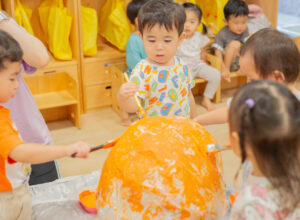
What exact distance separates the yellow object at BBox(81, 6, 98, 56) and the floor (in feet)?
1.78

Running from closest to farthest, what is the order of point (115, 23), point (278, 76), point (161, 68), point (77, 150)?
point (77, 150)
point (278, 76)
point (161, 68)
point (115, 23)

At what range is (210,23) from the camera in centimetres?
427

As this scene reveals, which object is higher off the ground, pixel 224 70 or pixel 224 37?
pixel 224 37

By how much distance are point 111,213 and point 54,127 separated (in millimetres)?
2066

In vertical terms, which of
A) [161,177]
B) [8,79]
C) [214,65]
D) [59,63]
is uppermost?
[8,79]

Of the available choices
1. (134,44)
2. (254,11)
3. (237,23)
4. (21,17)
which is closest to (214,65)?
(237,23)

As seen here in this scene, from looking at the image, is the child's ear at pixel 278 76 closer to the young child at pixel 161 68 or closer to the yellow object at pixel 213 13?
the young child at pixel 161 68

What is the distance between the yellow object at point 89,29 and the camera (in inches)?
146

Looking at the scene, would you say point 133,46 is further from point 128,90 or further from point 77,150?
point 77,150

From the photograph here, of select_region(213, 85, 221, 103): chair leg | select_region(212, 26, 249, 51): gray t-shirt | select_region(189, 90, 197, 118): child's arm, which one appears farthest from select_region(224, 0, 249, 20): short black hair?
select_region(189, 90, 197, 118): child's arm

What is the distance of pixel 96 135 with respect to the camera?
3457 mm

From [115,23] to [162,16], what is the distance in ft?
5.73

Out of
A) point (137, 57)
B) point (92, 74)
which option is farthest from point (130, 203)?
point (92, 74)

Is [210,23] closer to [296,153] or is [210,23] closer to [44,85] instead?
[44,85]
